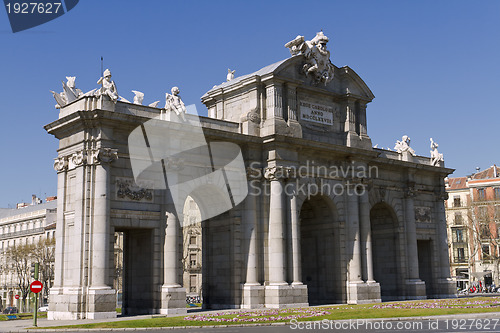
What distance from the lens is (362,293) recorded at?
44.1 m

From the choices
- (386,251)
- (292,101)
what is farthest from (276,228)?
(386,251)

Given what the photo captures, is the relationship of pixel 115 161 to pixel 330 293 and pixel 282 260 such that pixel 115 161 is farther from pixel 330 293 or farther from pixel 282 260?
pixel 330 293

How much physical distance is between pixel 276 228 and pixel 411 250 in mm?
15835

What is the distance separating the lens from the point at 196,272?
90188 mm

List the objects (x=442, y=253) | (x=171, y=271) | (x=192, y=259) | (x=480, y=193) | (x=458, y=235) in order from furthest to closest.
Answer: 1. (x=458, y=235)
2. (x=480, y=193)
3. (x=192, y=259)
4. (x=442, y=253)
5. (x=171, y=271)

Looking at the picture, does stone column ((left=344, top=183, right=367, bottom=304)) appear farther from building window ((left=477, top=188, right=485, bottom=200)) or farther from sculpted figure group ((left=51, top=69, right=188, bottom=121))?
building window ((left=477, top=188, right=485, bottom=200))

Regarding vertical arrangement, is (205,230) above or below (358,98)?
below

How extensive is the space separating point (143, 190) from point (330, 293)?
1717 cm

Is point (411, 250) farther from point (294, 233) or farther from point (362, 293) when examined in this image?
point (294, 233)

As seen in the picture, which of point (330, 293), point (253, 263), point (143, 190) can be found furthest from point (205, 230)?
point (330, 293)

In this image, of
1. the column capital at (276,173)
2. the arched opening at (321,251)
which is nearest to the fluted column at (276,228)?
the column capital at (276,173)

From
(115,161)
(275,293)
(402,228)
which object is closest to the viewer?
(115,161)

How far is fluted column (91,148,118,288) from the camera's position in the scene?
111ft

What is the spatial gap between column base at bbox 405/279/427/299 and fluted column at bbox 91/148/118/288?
2611 cm
